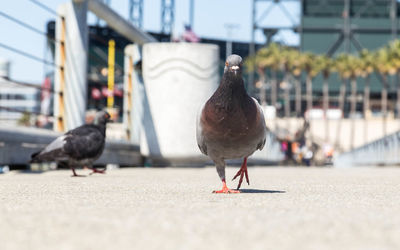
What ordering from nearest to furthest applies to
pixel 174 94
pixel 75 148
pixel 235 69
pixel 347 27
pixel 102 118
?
1. pixel 235 69
2. pixel 75 148
3. pixel 102 118
4. pixel 174 94
5. pixel 347 27

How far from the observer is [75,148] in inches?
434

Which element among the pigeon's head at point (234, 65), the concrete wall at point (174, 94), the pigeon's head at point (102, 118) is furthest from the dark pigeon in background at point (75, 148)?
the concrete wall at point (174, 94)

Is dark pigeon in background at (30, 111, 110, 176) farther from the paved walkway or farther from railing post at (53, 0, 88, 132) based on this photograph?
the paved walkway

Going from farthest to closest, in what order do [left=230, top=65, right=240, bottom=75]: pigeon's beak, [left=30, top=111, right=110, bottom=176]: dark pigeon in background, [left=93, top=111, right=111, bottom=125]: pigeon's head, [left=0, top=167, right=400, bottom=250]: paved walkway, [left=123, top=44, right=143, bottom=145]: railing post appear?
[left=123, top=44, right=143, bottom=145]: railing post < [left=93, top=111, right=111, bottom=125]: pigeon's head < [left=30, top=111, right=110, bottom=176]: dark pigeon in background < [left=230, top=65, right=240, bottom=75]: pigeon's beak < [left=0, top=167, right=400, bottom=250]: paved walkway

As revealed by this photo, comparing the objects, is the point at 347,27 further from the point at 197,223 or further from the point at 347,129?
the point at 197,223

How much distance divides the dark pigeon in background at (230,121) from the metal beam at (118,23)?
8.59 m

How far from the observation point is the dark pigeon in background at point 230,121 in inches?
261

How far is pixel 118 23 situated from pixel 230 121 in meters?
10.8

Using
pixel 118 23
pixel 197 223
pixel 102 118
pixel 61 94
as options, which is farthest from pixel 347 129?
pixel 197 223

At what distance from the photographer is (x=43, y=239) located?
11.5 feet

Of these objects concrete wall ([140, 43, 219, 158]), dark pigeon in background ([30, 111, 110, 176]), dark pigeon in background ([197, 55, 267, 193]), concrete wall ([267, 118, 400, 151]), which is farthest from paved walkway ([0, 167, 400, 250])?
concrete wall ([267, 118, 400, 151])

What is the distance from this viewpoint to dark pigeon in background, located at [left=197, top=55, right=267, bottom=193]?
6.64 metres

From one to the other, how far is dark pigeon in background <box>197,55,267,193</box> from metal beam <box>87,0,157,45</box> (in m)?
8.59

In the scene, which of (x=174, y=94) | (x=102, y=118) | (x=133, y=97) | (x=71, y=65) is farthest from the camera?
(x=133, y=97)
